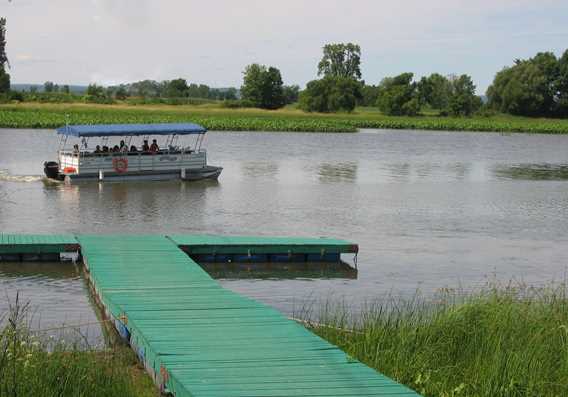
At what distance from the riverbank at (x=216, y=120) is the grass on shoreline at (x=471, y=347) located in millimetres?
59510

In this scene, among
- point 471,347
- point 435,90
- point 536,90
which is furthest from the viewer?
point 435,90

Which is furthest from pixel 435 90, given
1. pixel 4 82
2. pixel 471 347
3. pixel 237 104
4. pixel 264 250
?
pixel 471 347

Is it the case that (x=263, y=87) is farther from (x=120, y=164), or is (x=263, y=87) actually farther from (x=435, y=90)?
(x=120, y=164)

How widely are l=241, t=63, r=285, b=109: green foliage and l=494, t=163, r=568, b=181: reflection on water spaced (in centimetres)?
8502

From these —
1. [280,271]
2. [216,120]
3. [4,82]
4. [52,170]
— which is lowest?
[280,271]

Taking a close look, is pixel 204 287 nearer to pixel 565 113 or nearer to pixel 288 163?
pixel 288 163

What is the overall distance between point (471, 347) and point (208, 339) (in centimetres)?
314

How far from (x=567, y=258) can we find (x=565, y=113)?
356ft

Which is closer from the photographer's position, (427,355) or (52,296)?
(427,355)

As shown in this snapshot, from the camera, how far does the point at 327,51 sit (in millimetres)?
169375

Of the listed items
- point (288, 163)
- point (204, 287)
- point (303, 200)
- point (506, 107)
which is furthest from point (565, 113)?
point (204, 287)

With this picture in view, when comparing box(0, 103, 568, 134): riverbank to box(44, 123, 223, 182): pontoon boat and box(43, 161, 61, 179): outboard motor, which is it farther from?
box(43, 161, 61, 179): outboard motor

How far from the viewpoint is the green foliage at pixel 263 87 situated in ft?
461

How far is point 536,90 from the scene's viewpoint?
4953 inches
